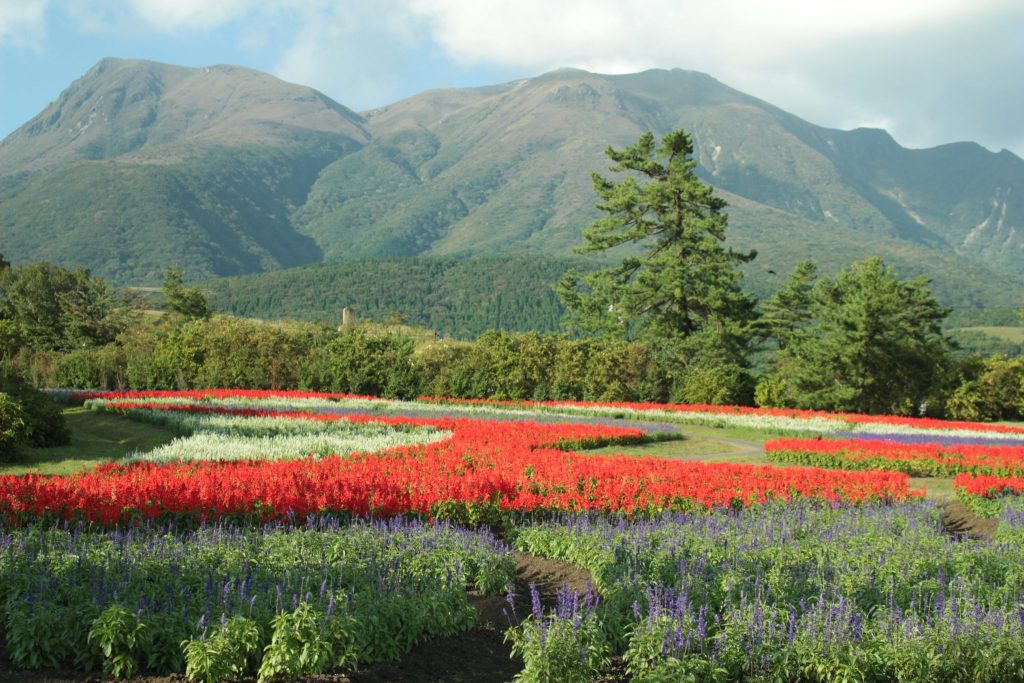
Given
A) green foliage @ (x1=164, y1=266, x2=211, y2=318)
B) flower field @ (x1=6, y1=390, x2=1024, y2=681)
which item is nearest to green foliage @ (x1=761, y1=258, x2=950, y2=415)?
flower field @ (x1=6, y1=390, x2=1024, y2=681)

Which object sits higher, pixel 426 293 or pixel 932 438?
pixel 426 293

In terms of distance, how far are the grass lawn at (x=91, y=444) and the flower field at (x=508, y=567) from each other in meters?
1.40

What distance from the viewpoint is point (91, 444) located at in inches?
638

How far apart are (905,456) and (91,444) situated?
645 inches

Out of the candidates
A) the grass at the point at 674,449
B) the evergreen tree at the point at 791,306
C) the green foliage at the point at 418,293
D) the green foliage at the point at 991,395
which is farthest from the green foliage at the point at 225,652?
the green foliage at the point at 418,293

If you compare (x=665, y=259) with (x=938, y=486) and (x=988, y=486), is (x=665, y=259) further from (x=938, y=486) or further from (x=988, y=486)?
(x=988, y=486)

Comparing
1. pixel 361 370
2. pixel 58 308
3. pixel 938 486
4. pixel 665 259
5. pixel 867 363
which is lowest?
pixel 938 486

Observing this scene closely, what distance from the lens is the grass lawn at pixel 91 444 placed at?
13188mm

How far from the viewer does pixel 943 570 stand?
730 cm

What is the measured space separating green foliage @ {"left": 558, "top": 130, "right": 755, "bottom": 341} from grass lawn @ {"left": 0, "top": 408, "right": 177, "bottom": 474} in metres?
23.8

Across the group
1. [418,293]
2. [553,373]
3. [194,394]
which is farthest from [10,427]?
[418,293]

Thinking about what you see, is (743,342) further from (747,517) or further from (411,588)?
(411,588)

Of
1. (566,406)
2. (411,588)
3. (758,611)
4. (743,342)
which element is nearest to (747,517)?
(758,611)

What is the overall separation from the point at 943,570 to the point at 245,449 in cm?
1136
